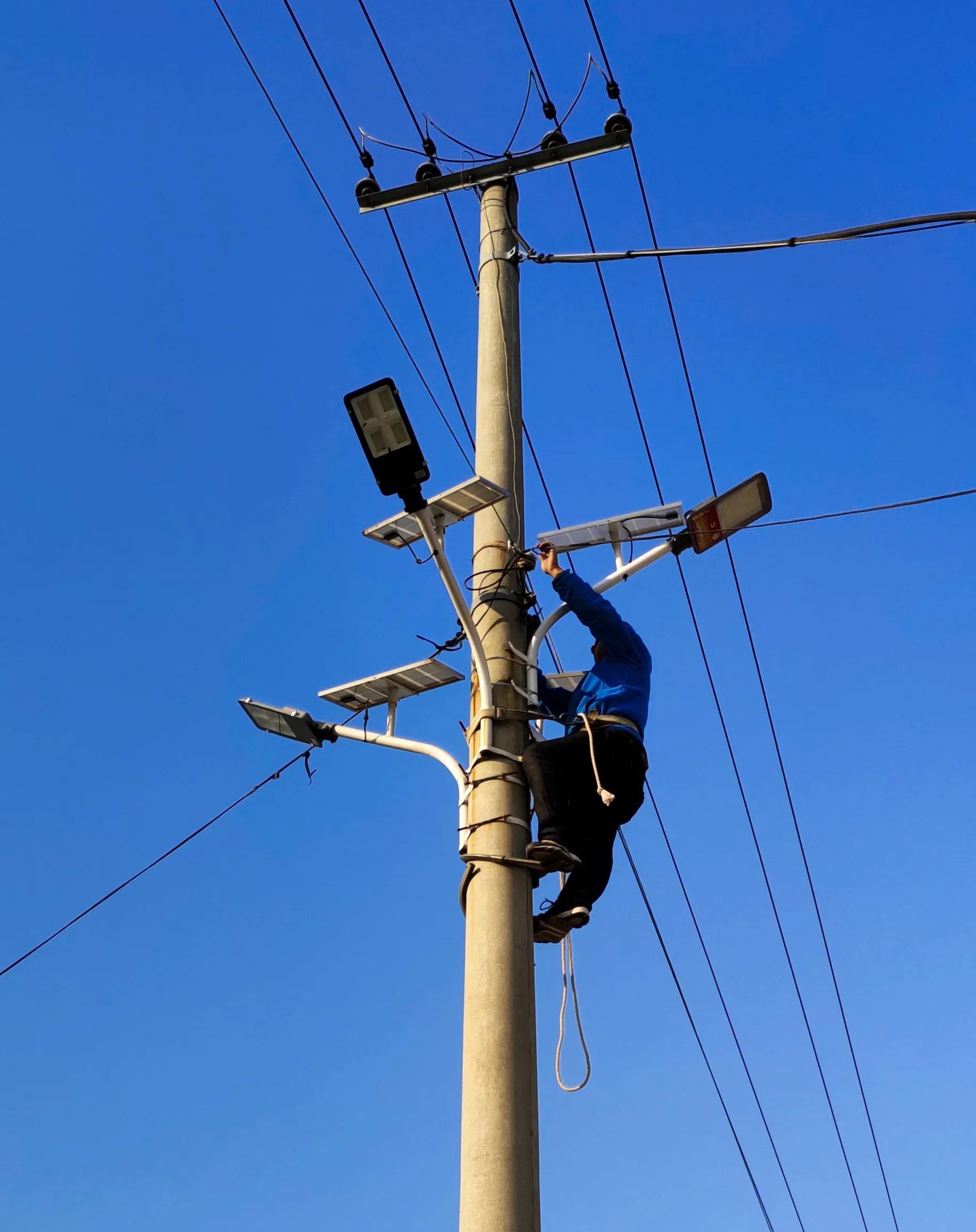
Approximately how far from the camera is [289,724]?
5.83 m

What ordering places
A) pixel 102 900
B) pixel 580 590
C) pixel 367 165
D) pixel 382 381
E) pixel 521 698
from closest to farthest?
pixel 382 381 < pixel 521 698 < pixel 580 590 < pixel 102 900 < pixel 367 165

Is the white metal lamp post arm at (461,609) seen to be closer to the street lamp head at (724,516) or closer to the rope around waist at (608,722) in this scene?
the rope around waist at (608,722)

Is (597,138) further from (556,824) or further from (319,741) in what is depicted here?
(556,824)

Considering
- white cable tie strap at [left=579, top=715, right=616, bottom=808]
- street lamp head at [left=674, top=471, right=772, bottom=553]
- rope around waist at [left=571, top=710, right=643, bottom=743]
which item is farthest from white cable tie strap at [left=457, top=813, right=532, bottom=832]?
street lamp head at [left=674, top=471, right=772, bottom=553]

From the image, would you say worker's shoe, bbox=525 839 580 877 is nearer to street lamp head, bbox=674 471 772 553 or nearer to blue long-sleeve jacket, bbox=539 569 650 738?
blue long-sleeve jacket, bbox=539 569 650 738

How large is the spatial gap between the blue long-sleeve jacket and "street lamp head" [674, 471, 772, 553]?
51 centimetres

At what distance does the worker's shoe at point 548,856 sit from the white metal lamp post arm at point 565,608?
2.15 feet

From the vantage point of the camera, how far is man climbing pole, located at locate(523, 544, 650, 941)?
4.71 meters

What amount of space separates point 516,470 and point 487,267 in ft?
4.17

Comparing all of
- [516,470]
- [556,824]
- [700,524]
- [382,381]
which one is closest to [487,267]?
[516,470]

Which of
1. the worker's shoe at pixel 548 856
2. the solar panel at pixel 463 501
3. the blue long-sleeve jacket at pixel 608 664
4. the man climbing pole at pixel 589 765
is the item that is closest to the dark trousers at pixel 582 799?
the man climbing pole at pixel 589 765

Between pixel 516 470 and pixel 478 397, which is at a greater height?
pixel 478 397

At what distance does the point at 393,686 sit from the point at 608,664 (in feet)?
3.03

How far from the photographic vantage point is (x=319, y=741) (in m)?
5.81
